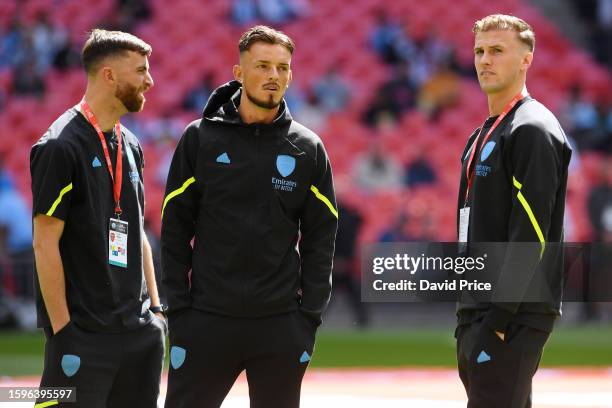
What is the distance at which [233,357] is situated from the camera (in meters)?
4.49

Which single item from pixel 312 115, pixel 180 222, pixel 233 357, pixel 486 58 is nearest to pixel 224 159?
pixel 180 222

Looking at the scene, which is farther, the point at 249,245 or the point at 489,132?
the point at 489,132

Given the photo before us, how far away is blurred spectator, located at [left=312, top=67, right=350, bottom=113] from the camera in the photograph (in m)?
18.8

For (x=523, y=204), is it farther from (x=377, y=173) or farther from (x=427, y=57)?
(x=427, y=57)

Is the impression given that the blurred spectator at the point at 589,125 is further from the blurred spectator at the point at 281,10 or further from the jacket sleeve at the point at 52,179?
the jacket sleeve at the point at 52,179

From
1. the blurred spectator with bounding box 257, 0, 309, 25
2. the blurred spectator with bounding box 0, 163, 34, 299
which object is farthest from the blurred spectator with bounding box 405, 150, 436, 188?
the blurred spectator with bounding box 0, 163, 34, 299

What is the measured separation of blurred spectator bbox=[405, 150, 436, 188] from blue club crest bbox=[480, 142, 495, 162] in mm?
12773

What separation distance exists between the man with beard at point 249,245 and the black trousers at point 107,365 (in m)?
0.21

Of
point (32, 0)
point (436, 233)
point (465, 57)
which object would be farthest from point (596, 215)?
point (32, 0)

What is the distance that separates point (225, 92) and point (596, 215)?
1271 centimetres

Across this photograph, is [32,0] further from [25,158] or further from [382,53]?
[382,53]

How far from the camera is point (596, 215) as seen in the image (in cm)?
1653

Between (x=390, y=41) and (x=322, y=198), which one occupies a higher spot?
(x=390, y=41)

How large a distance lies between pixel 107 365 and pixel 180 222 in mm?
689
